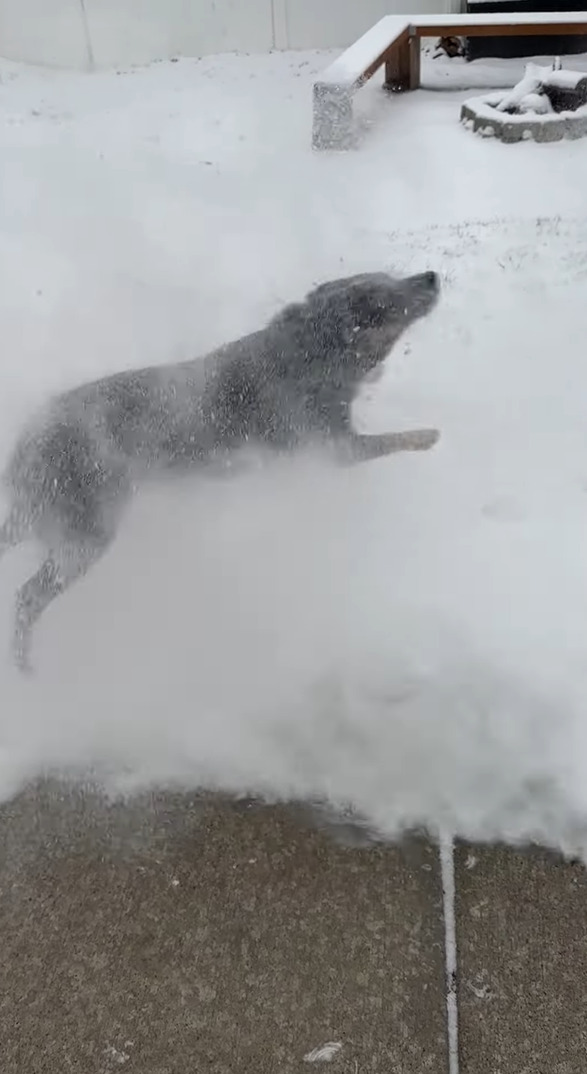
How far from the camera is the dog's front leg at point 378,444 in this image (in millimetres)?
3320

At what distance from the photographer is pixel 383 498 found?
3.25 metres

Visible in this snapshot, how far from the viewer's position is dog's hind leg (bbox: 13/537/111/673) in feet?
9.63

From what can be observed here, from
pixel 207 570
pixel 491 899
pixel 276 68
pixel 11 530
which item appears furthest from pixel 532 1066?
pixel 276 68

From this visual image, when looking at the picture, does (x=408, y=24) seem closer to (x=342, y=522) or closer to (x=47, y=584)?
(x=342, y=522)

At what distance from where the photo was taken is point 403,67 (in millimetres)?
6012

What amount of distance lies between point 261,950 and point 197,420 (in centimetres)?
196

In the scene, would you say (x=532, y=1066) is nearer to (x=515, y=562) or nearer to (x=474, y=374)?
(x=515, y=562)

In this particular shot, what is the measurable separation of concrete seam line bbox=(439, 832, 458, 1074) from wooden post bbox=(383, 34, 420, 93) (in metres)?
5.58

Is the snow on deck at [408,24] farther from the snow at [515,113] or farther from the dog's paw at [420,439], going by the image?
the dog's paw at [420,439]

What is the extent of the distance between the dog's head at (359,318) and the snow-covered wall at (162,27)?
5.72 m

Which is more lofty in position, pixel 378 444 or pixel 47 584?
pixel 378 444

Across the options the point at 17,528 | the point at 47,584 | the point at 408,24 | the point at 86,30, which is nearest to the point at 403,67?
the point at 408,24

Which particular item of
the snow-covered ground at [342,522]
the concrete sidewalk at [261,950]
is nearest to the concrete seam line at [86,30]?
the snow-covered ground at [342,522]

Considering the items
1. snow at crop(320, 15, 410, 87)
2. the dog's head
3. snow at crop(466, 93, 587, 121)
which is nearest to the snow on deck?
snow at crop(320, 15, 410, 87)
